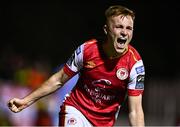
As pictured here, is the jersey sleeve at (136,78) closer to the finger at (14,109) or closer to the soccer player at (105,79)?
the soccer player at (105,79)

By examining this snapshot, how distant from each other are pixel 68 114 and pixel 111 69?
649 mm

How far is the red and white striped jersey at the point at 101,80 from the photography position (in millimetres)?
7254

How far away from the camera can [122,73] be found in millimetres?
7281

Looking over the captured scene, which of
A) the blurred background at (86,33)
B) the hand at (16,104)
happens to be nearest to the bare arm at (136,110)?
the hand at (16,104)

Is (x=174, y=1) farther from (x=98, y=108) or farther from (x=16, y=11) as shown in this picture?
(x=98, y=108)

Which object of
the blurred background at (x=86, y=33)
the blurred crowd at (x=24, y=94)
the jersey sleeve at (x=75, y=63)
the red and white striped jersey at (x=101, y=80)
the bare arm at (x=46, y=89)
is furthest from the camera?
the blurred background at (x=86, y=33)

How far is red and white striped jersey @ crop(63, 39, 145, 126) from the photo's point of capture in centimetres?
725

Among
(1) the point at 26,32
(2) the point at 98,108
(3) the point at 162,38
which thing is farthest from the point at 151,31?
(2) the point at 98,108

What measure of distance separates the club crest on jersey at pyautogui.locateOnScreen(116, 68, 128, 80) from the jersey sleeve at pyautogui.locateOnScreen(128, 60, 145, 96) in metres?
0.07

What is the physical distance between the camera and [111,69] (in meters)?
7.36

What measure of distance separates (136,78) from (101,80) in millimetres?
381

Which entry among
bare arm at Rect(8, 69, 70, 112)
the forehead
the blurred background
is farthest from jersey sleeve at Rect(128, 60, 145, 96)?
the blurred background

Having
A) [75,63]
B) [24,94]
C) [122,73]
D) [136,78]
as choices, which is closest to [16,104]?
[75,63]

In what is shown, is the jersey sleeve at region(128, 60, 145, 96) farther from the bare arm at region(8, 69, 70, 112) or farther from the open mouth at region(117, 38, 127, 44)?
the bare arm at region(8, 69, 70, 112)
